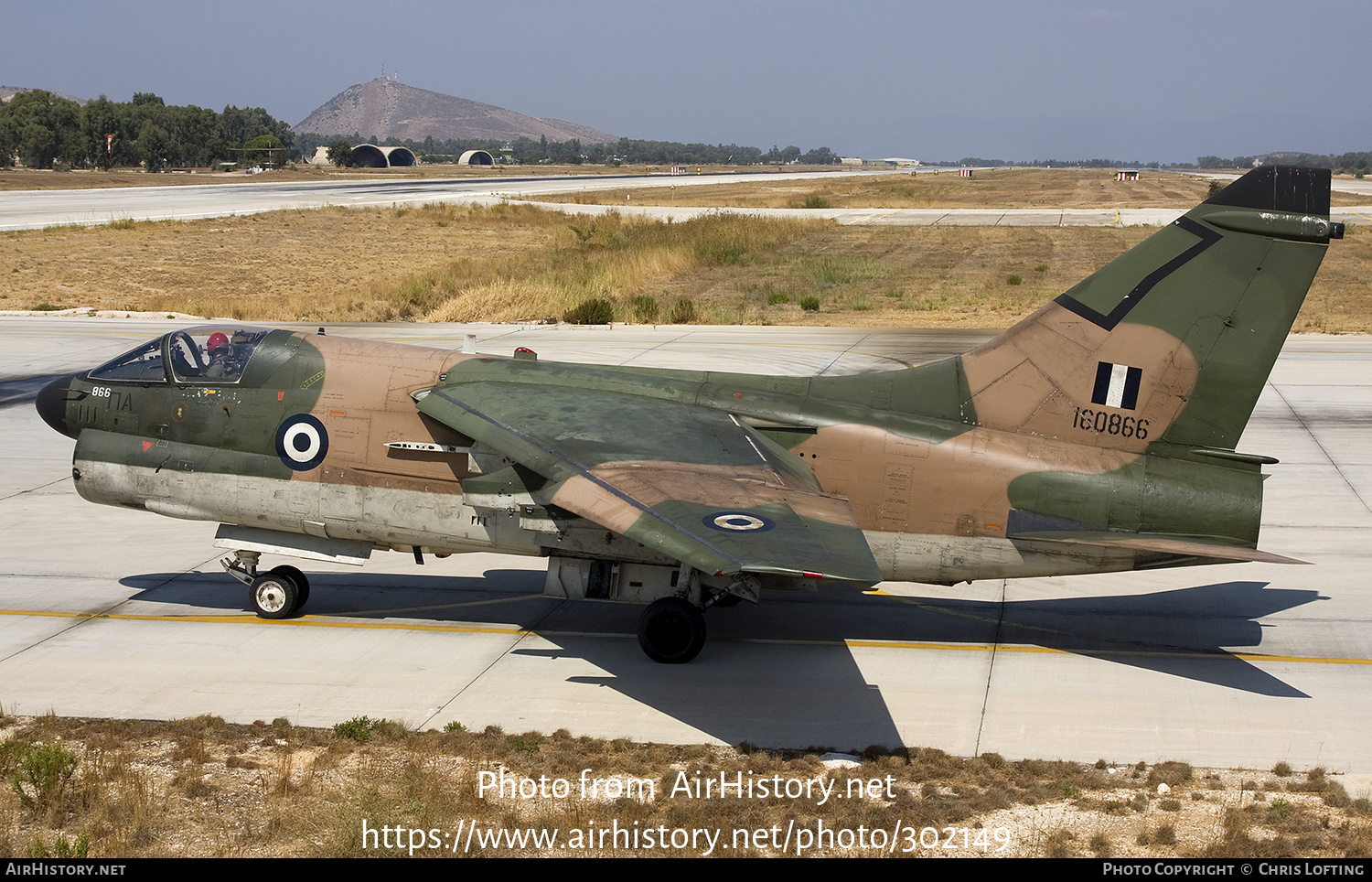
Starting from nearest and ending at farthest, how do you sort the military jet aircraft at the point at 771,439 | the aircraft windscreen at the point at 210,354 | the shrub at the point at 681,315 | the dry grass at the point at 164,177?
the military jet aircraft at the point at 771,439
the aircraft windscreen at the point at 210,354
the shrub at the point at 681,315
the dry grass at the point at 164,177

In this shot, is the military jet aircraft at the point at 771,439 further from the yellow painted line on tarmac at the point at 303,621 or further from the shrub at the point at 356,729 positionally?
the shrub at the point at 356,729

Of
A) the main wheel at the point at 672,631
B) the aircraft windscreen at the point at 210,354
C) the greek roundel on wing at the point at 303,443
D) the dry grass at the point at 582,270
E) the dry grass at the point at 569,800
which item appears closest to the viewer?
the dry grass at the point at 569,800

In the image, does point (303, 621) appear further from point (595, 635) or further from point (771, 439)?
point (771, 439)

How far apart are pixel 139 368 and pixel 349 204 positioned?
7987 centimetres

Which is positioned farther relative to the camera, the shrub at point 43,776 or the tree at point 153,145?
the tree at point 153,145

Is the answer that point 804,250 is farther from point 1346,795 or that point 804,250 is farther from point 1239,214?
point 1346,795

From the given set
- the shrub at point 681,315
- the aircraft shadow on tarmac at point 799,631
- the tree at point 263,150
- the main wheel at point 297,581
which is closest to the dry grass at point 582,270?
the shrub at point 681,315

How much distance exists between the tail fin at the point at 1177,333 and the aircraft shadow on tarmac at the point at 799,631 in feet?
8.13

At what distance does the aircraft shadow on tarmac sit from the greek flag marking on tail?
285 centimetres

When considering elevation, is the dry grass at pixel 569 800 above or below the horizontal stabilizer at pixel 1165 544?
below

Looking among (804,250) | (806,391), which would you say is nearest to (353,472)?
(806,391)

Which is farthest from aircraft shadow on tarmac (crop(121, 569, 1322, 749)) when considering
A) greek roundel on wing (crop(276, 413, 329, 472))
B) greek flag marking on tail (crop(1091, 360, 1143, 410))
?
greek flag marking on tail (crop(1091, 360, 1143, 410))

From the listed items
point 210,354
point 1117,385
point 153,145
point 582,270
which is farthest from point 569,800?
point 153,145

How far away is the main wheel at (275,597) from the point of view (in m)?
13.6
